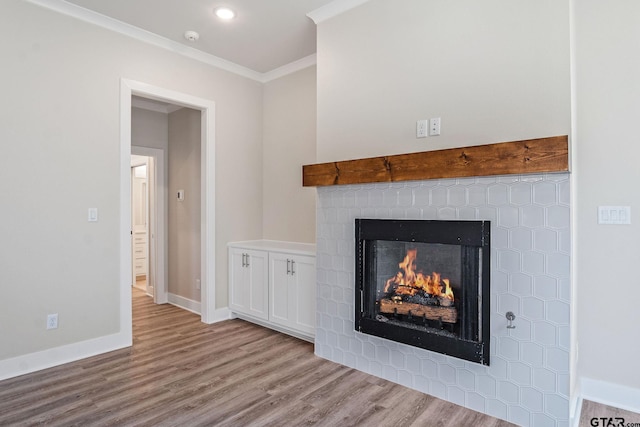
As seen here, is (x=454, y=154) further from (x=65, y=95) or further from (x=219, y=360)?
(x=65, y=95)

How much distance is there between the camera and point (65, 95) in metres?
2.98

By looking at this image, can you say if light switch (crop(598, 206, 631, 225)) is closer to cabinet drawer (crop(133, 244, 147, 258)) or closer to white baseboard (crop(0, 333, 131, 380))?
white baseboard (crop(0, 333, 131, 380))

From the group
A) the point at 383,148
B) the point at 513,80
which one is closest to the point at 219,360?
the point at 383,148

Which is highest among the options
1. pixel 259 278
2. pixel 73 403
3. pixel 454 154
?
pixel 454 154

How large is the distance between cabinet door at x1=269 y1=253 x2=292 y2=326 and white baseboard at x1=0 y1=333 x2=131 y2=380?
132 centimetres

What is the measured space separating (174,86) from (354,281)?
2.64 m

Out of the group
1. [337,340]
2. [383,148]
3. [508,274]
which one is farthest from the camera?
[337,340]

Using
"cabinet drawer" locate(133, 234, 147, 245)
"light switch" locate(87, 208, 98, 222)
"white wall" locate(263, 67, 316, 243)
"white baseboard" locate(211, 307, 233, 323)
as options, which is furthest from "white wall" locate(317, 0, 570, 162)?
"cabinet drawer" locate(133, 234, 147, 245)

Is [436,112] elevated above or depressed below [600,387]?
above

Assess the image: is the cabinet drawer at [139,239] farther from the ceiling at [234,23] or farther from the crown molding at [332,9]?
the crown molding at [332,9]

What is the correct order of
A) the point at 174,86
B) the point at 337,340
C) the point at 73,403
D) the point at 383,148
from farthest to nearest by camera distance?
the point at 174,86 < the point at 337,340 < the point at 383,148 < the point at 73,403

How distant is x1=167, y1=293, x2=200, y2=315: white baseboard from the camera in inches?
178

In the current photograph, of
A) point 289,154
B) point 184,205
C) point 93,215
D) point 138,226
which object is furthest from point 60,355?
point 138,226

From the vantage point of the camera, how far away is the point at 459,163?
7.25 ft
